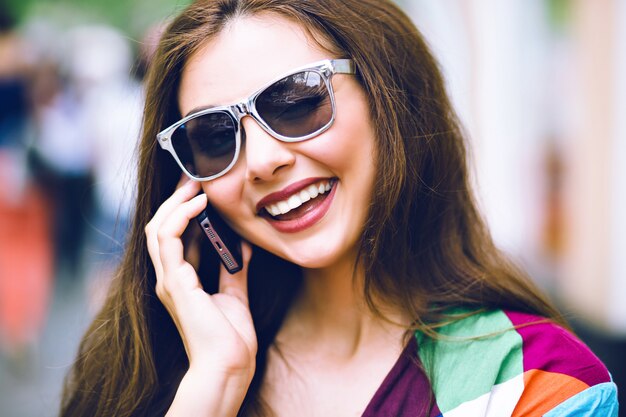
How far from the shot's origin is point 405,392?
5.46ft

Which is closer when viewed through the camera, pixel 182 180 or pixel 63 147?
pixel 182 180

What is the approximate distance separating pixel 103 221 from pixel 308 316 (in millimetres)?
4430

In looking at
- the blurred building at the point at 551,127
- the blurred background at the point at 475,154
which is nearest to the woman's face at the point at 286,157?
the blurred background at the point at 475,154

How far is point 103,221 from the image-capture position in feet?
19.6

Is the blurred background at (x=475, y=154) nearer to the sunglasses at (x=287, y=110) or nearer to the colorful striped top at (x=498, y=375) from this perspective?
the colorful striped top at (x=498, y=375)

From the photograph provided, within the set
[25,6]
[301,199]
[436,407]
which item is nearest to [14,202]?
[25,6]

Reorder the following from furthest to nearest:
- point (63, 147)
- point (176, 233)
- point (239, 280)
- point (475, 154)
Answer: point (63, 147), point (475, 154), point (239, 280), point (176, 233)

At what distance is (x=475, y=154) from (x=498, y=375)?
10.5 ft

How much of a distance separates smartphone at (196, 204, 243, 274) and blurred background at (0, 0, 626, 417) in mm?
2814

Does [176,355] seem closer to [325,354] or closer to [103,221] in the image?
[325,354]

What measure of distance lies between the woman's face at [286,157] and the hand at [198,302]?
7.7 inches

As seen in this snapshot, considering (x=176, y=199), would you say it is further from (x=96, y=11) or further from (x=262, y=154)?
(x=96, y=11)

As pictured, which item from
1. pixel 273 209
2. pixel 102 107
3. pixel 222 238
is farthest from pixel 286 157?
pixel 102 107

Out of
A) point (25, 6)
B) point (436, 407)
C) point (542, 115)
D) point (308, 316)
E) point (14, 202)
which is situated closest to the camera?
point (436, 407)
